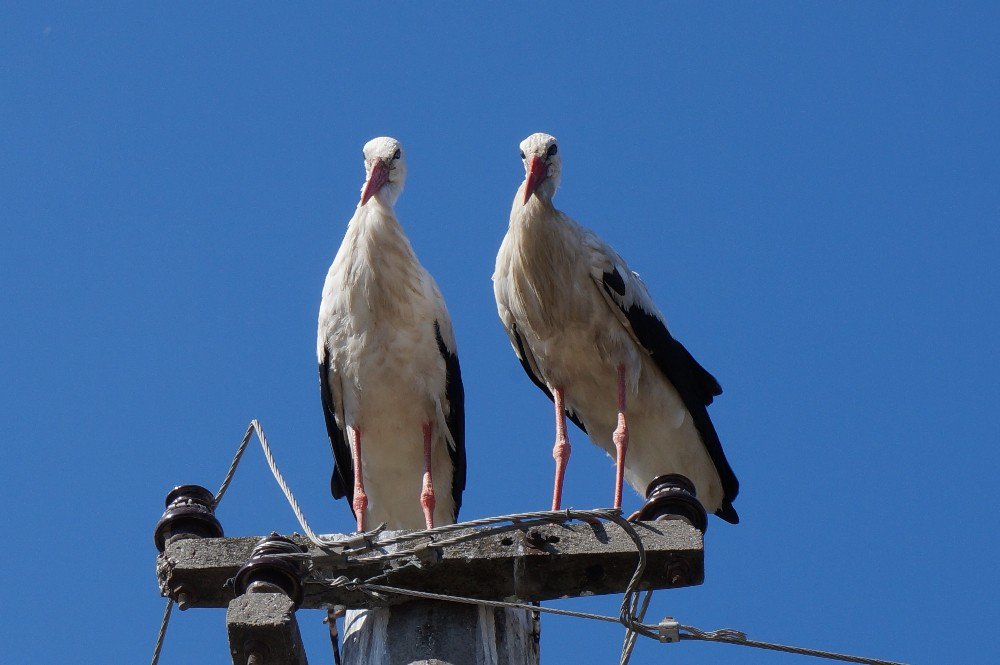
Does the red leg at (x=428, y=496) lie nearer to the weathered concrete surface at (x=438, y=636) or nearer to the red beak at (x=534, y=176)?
the red beak at (x=534, y=176)

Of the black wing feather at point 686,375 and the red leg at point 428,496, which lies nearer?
the red leg at point 428,496

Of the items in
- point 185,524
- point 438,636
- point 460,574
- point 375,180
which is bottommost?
point 438,636

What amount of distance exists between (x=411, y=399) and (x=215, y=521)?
3247 mm

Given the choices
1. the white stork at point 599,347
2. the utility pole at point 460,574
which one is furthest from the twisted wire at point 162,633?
the white stork at point 599,347

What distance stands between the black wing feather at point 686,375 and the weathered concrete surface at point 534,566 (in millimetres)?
3507

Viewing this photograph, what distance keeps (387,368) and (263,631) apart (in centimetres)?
419

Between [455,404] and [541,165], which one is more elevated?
[541,165]

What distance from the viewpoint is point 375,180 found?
1012 cm

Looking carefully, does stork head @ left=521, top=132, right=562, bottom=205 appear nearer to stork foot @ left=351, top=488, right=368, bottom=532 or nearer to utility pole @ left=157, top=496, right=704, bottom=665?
stork foot @ left=351, top=488, right=368, bottom=532

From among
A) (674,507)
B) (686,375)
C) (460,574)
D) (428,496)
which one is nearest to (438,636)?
(460,574)

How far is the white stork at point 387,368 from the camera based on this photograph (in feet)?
31.7

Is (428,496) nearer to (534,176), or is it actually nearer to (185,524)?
(534,176)

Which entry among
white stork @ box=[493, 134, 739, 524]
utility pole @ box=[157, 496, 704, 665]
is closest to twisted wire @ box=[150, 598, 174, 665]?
utility pole @ box=[157, 496, 704, 665]

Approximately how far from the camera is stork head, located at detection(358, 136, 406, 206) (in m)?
10.1
